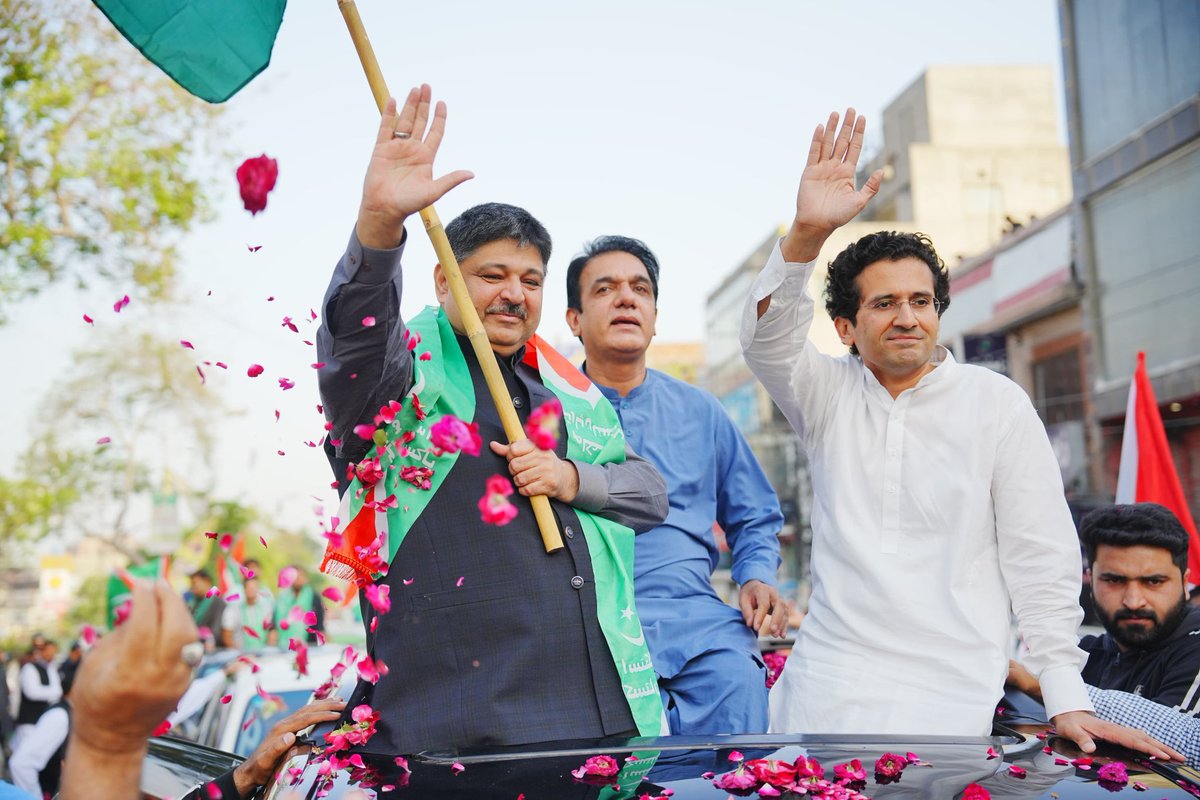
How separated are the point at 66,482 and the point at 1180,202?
26.8 metres

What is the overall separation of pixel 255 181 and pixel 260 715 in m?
4.64

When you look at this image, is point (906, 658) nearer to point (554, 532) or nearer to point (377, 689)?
point (554, 532)

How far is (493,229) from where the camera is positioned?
3.12 m

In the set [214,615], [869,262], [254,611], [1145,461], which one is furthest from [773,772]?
[214,615]

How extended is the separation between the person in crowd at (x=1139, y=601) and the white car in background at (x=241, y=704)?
3.71m

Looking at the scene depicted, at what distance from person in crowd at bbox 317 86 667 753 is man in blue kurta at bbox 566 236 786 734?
663 millimetres

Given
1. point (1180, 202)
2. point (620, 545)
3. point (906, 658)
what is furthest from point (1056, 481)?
point (1180, 202)

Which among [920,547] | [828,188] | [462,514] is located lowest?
[920,547]

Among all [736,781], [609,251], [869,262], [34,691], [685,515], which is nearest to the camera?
[736,781]

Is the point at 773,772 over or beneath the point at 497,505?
beneath

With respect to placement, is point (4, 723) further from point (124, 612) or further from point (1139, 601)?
point (124, 612)

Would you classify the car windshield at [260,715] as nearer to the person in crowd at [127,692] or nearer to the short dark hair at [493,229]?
the short dark hair at [493,229]

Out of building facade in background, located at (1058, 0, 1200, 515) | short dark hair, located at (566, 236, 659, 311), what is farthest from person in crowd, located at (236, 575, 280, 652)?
building facade in background, located at (1058, 0, 1200, 515)

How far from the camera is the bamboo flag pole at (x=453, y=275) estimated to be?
114 inches
